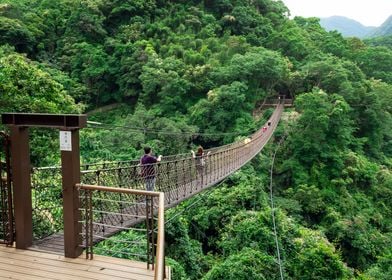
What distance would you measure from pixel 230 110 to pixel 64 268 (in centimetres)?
1575

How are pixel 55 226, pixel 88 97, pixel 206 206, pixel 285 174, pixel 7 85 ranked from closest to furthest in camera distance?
pixel 55 226 → pixel 7 85 → pixel 206 206 → pixel 285 174 → pixel 88 97

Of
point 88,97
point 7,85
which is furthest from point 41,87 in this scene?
point 88,97

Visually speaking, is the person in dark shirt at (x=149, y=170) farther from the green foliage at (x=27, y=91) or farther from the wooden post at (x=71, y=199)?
the green foliage at (x=27, y=91)

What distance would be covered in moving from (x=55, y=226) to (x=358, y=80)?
21.3 metres

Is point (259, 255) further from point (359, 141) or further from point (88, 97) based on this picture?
point (88, 97)

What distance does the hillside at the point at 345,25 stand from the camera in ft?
432

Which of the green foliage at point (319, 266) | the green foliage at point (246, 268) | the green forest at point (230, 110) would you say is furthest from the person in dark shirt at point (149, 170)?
the green foliage at point (319, 266)

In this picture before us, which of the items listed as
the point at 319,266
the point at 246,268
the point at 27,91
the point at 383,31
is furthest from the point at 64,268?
the point at 383,31

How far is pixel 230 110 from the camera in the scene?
58.3 feet

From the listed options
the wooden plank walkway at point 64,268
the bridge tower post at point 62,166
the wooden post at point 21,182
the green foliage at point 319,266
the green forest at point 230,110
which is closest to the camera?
the wooden plank walkway at point 64,268

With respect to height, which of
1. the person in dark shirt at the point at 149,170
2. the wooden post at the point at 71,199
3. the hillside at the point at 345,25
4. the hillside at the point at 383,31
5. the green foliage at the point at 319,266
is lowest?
the green foliage at the point at 319,266

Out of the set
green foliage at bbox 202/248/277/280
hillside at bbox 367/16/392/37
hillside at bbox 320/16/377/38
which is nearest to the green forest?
green foliage at bbox 202/248/277/280

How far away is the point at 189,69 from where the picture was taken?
19.7 m

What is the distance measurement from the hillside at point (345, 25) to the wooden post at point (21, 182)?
456 ft
